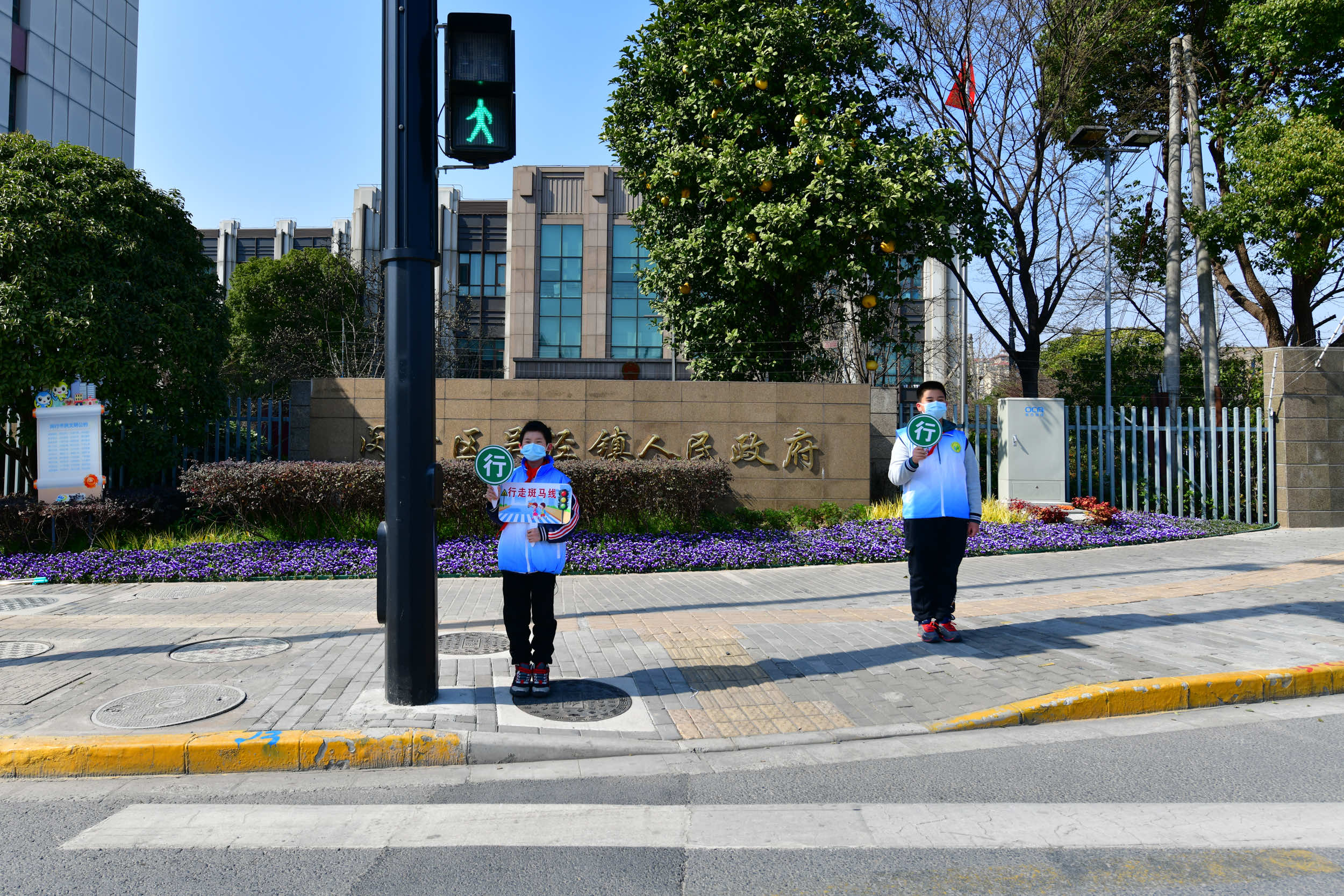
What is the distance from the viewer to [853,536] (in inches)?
442

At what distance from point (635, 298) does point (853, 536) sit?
31.9 m

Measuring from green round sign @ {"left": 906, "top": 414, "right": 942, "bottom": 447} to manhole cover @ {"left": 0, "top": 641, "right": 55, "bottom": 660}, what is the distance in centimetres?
633

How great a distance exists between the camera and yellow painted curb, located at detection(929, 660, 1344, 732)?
500 centimetres

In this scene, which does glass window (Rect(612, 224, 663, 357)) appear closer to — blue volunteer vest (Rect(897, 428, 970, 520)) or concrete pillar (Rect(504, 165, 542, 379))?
concrete pillar (Rect(504, 165, 542, 379))

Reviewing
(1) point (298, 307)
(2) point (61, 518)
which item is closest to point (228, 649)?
(2) point (61, 518)

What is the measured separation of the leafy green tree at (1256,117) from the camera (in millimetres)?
12844

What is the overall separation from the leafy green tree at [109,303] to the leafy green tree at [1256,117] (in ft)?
45.9

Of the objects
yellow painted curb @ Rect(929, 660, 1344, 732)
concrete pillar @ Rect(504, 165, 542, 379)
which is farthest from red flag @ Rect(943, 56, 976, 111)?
Answer: concrete pillar @ Rect(504, 165, 542, 379)

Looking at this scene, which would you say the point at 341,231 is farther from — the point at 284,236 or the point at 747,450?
the point at 747,450

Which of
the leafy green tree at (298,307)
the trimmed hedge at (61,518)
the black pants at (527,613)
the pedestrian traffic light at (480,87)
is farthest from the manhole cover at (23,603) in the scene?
the leafy green tree at (298,307)

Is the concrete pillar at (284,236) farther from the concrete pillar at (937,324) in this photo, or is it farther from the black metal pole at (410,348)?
the black metal pole at (410,348)

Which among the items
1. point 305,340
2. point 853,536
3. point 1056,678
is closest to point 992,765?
point 1056,678

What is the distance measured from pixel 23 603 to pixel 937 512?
824 cm

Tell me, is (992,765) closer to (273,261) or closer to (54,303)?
(54,303)
